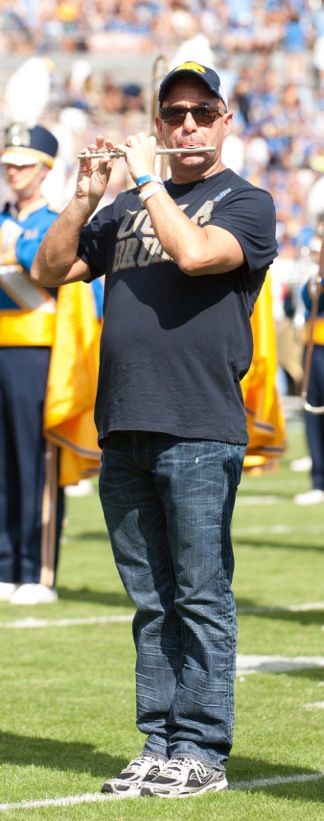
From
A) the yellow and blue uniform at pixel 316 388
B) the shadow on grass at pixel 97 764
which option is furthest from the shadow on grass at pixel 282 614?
the shadow on grass at pixel 97 764

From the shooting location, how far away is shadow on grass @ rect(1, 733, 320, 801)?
13.5 feet

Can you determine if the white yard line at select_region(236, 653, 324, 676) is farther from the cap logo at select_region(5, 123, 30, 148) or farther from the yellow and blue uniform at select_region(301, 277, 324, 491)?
the cap logo at select_region(5, 123, 30, 148)

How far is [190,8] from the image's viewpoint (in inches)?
1126

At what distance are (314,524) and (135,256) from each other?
7.60m

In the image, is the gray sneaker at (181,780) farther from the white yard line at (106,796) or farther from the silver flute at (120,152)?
the silver flute at (120,152)

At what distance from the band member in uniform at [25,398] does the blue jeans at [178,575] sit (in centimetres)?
360

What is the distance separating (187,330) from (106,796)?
121 centimetres

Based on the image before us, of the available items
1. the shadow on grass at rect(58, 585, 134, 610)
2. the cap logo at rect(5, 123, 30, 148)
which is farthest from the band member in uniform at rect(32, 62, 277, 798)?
the cap logo at rect(5, 123, 30, 148)

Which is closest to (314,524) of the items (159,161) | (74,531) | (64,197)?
(74,531)

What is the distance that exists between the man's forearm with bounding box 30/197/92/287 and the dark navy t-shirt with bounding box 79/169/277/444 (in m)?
0.17

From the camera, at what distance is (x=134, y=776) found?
4.04m

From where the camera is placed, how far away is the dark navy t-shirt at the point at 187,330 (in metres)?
3.94

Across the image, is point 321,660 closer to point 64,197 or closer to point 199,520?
point 199,520

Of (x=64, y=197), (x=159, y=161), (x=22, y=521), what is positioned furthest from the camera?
(x=64, y=197)
